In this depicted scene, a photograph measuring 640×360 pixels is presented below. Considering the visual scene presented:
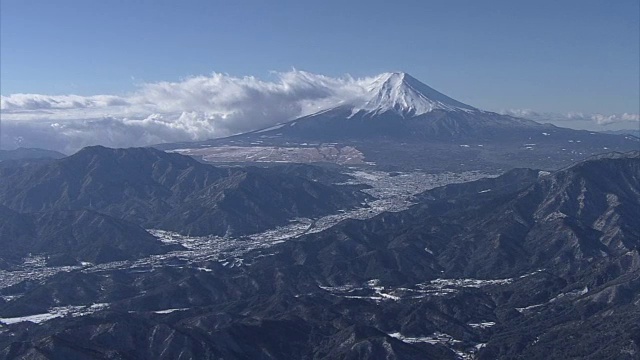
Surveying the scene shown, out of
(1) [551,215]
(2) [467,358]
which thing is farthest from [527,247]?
(2) [467,358]

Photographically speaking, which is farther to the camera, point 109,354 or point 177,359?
point 177,359

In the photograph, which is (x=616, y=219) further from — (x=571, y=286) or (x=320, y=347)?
(x=320, y=347)

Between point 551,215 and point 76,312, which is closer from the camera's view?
point 76,312

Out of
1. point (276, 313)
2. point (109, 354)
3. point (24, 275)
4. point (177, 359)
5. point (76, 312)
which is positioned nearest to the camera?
point (109, 354)

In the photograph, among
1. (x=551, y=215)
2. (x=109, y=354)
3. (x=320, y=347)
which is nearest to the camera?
(x=109, y=354)

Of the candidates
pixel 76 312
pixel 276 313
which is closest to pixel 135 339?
pixel 276 313

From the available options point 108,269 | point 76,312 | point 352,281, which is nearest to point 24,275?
point 108,269

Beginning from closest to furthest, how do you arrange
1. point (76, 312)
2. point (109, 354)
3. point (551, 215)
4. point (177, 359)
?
point (109, 354) < point (177, 359) < point (76, 312) < point (551, 215)

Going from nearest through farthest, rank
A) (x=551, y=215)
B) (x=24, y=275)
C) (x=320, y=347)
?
(x=320, y=347) → (x=24, y=275) → (x=551, y=215)

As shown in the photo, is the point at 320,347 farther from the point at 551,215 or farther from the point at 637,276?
the point at 551,215
